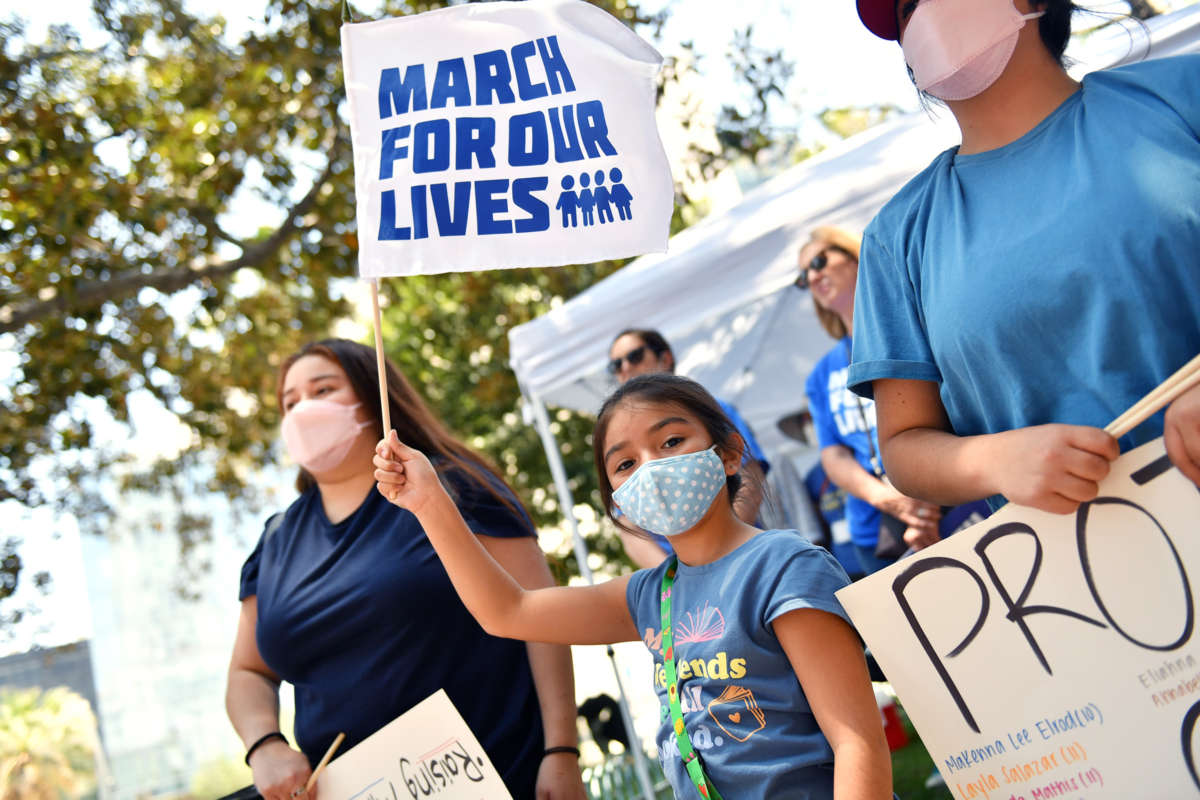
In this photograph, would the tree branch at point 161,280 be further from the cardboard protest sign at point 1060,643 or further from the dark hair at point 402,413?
the cardboard protest sign at point 1060,643

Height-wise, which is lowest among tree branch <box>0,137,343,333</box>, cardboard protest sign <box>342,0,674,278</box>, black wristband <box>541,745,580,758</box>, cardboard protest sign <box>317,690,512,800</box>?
black wristband <box>541,745,580,758</box>

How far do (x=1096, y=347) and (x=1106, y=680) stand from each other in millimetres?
466

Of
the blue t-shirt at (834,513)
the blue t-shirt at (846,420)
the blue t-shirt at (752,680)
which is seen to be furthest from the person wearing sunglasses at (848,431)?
the blue t-shirt at (752,680)

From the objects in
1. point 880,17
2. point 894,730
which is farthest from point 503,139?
point 894,730

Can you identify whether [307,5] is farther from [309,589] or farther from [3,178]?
[309,589]

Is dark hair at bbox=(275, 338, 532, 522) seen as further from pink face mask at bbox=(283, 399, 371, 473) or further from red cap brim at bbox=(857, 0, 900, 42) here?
red cap brim at bbox=(857, 0, 900, 42)

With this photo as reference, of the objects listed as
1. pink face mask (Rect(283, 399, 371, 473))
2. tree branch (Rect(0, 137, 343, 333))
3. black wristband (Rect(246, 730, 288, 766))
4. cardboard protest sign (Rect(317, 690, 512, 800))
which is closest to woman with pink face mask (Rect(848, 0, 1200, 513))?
cardboard protest sign (Rect(317, 690, 512, 800))

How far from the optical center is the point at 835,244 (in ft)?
13.8

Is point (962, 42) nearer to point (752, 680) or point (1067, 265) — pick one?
point (1067, 265)

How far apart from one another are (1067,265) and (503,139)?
4.09 feet

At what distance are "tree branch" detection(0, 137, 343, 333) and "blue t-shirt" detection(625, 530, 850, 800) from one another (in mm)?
5798

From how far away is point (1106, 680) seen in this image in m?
1.49

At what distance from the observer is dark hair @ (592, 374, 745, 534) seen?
2.19m

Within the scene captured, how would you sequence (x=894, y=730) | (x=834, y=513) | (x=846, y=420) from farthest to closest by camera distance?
(x=894, y=730) → (x=834, y=513) → (x=846, y=420)
